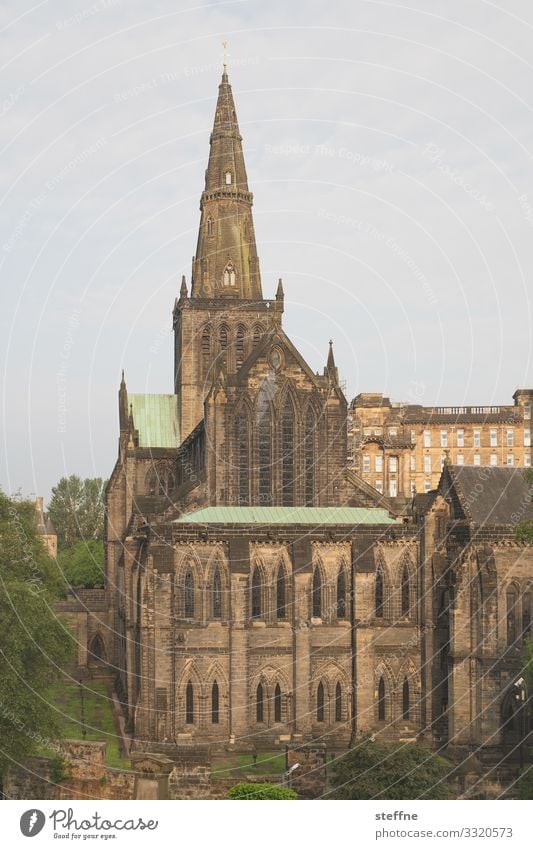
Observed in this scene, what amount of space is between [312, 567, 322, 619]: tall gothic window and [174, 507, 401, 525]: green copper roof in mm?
3040

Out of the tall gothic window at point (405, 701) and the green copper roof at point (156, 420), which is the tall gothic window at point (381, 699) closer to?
the tall gothic window at point (405, 701)

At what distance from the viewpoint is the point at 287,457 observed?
82.4m

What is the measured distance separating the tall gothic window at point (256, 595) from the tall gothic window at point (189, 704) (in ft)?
17.1

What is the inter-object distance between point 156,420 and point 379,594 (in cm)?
3669

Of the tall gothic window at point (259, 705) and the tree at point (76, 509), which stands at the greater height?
the tree at point (76, 509)

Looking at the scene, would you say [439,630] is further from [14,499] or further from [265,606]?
[14,499]

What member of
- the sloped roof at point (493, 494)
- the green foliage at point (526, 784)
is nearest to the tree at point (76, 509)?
the sloped roof at point (493, 494)

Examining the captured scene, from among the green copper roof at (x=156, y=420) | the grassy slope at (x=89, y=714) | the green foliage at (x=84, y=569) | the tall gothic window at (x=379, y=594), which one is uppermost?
the green copper roof at (x=156, y=420)

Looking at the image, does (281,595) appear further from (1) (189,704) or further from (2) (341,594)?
(1) (189,704)

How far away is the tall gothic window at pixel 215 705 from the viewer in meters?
71.3

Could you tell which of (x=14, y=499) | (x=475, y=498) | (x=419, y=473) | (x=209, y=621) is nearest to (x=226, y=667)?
(x=209, y=621)

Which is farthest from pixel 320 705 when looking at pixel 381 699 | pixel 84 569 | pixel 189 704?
pixel 84 569

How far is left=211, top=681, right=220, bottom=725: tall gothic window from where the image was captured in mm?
71312

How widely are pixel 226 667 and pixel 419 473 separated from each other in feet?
275
